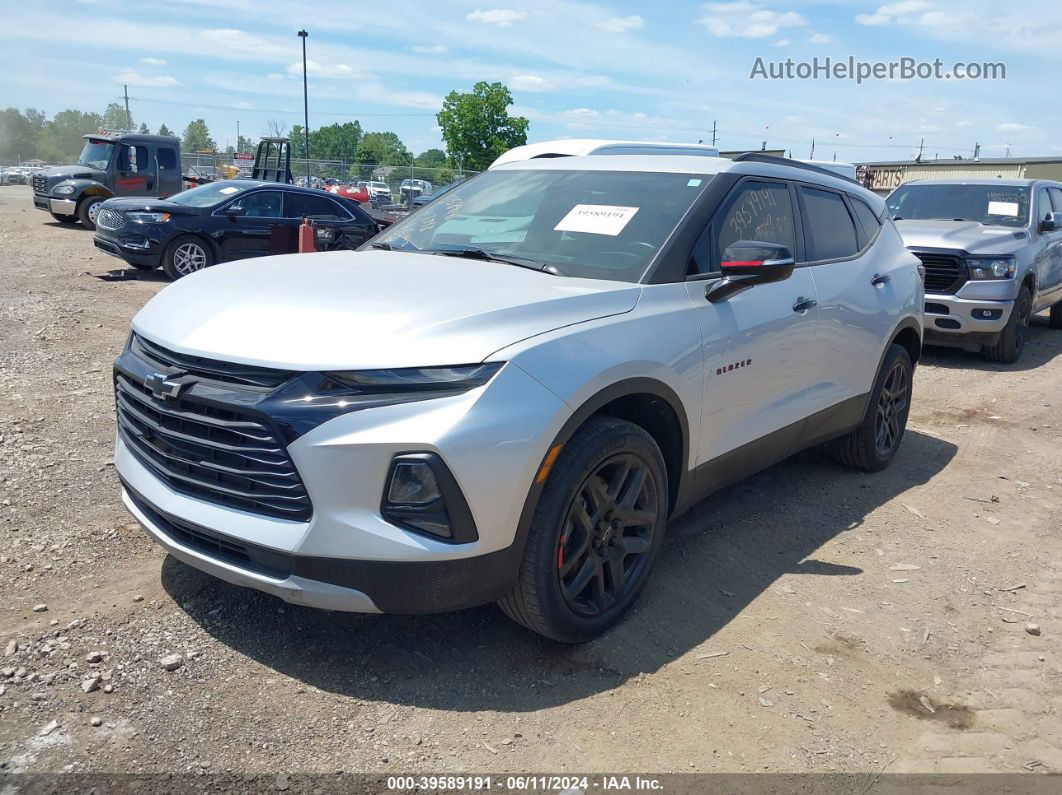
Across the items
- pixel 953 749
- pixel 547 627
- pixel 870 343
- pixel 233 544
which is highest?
pixel 870 343

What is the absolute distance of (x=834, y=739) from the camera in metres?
2.93

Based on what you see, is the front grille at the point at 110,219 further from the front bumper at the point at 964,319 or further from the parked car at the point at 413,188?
the parked car at the point at 413,188

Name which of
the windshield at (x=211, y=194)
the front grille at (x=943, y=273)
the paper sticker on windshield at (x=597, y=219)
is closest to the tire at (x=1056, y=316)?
the front grille at (x=943, y=273)

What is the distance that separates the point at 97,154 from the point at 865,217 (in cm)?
2013

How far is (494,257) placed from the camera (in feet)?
12.8

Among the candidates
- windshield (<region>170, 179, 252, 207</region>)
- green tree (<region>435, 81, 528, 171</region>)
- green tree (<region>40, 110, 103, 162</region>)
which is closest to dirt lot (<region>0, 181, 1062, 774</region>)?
windshield (<region>170, 179, 252, 207</region>)

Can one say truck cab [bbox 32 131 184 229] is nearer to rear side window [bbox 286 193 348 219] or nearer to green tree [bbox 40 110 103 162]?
rear side window [bbox 286 193 348 219]

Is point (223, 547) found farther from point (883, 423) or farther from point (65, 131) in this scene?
point (65, 131)

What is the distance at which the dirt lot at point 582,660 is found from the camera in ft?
9.04

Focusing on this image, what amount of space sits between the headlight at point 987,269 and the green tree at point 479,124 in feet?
157

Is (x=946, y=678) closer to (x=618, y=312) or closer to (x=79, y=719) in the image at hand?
(x=618, y=312)

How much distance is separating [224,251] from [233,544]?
1058 centimetres

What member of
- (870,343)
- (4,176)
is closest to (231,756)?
(870,343)

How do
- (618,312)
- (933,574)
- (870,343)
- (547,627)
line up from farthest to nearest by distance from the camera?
(870,343) → (933,574) → (618,312) → (547,627)
